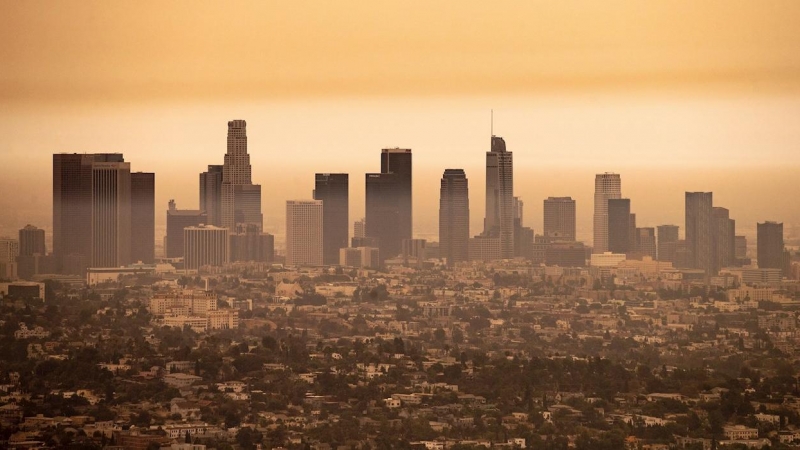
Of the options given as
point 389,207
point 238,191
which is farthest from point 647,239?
point 238,191

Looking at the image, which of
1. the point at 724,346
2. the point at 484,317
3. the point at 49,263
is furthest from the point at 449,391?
the point at 49,263

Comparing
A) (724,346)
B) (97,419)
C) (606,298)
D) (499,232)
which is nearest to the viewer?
(97,419)

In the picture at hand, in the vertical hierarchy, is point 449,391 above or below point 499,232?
below

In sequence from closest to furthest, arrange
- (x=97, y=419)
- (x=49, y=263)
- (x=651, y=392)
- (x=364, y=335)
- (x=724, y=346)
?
1. (x=97, y=419)
2. (x=651, y=392)
3. (x=724, y=346)
4. (x=364, y=335)
5. (x=49, y=263)

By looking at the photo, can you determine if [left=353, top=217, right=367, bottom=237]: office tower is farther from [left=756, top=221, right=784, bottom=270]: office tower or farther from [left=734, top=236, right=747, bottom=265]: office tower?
[left=756, top=221, right=784, bottom=270]: office tower

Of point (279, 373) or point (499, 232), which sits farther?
point (499, 232)

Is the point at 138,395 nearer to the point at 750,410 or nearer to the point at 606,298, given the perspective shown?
the point at 750,410
